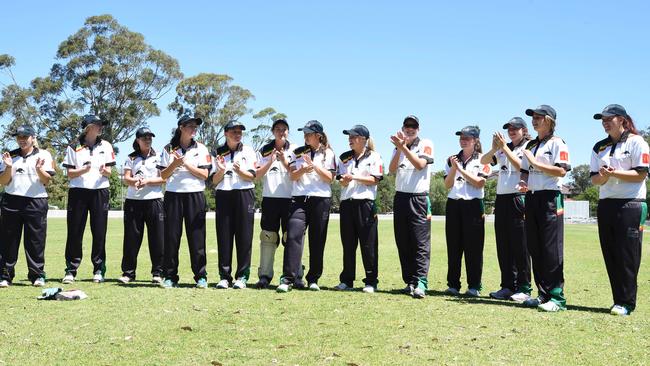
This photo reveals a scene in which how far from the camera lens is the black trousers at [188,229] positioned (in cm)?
977

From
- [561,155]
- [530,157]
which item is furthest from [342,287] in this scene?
[561,155]

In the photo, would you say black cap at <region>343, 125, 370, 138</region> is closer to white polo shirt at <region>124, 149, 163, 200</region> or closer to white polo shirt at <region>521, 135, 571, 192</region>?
white polo shirt at <region>521, 135, 571, 192</region>

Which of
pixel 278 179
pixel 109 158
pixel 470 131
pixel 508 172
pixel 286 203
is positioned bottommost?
pixel 286 203

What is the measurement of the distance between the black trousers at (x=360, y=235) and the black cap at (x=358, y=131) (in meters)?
0.99

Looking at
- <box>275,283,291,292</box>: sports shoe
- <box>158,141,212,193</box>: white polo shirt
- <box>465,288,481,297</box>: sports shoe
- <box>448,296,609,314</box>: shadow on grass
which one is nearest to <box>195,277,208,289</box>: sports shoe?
<box>275,283,291,292</box>: sports shoe

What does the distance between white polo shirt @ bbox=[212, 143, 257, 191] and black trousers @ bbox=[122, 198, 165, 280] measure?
1.33 meters

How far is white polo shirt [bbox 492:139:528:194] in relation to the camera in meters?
9.14

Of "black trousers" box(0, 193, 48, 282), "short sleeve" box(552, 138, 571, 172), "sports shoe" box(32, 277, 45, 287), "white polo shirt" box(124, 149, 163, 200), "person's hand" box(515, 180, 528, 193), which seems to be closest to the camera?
"short sleeve" box(552, 138, 571, 172)

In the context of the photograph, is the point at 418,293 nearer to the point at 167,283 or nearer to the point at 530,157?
the point at 530,157

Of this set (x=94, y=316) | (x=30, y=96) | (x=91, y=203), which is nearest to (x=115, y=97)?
(x=30, y=96)

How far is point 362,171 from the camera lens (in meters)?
9.60

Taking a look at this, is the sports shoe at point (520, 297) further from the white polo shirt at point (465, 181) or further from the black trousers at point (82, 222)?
the black trousers at point (82, 222)

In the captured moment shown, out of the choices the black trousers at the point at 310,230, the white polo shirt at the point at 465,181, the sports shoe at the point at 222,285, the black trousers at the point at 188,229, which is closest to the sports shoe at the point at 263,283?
the black trousers at the point at 310,230

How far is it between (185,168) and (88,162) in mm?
1771
